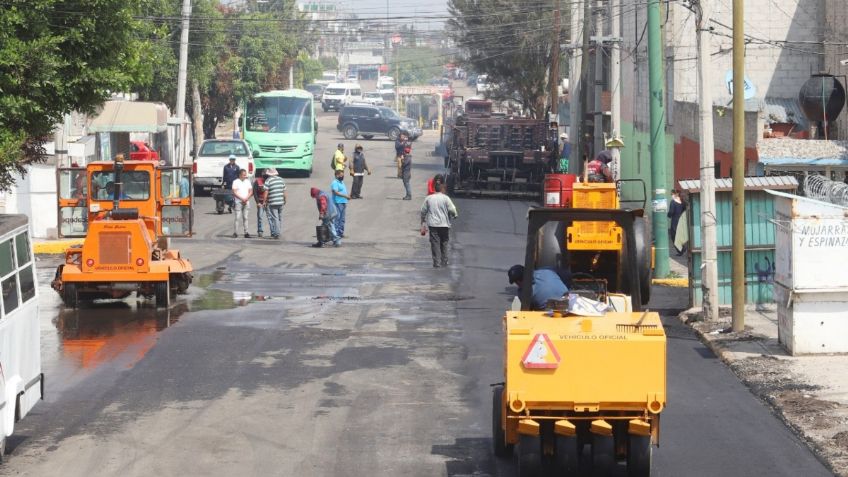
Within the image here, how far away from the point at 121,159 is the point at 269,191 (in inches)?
390

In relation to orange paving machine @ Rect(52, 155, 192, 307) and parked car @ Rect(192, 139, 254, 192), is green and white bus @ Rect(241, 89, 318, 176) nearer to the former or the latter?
parked car @ Rect(192, 139, 254, 192)

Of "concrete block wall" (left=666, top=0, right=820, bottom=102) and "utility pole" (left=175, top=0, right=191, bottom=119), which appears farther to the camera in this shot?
"utility pole" (left=175, top=0, right=191, bottom=119)

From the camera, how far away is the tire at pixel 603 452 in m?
9.47

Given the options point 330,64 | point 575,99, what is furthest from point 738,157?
point 330,64

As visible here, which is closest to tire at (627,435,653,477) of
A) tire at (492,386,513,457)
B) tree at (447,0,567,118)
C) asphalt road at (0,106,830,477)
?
asphalt road at (0,106,830,477)

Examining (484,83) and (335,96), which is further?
(335,96)

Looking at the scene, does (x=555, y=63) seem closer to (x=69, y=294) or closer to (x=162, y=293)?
(x=162, y=293)

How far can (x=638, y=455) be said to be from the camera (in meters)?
9.48

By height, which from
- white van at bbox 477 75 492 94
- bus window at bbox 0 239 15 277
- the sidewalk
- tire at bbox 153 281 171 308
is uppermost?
white van at bbox 477 75 492 94

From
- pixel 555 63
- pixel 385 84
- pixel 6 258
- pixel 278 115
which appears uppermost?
pixel 385 84

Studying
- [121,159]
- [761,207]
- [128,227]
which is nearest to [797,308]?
[761,207]

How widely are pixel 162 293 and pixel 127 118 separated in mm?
22027

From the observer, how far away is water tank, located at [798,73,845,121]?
28.2 m

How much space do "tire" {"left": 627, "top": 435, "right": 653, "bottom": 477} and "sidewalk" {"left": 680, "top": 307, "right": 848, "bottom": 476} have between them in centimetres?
195
